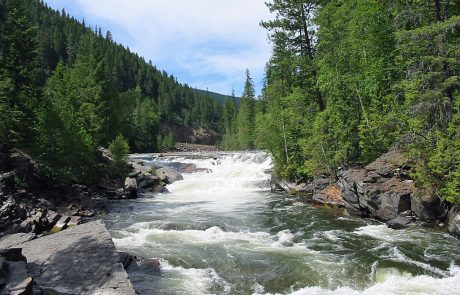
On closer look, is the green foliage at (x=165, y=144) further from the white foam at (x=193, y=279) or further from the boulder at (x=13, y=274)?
the boulder at (x=13, y=274)

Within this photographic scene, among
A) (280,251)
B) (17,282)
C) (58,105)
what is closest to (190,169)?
(58,105)

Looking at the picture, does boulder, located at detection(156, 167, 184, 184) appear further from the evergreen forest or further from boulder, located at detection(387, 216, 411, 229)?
boulder, located at detection(387, 216, 411, 229)

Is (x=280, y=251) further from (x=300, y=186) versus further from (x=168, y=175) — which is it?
(x=168, y=175)

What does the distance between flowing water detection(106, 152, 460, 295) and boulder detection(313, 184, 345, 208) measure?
0.93 metres

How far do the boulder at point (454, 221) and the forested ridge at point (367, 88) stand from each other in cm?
96

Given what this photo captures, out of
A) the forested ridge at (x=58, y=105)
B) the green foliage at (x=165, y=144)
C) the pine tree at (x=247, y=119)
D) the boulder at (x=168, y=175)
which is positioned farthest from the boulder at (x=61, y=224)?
the green foliage at (x=165, y=144)

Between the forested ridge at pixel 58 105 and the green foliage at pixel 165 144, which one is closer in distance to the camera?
the forested ridge at pixel 58 105

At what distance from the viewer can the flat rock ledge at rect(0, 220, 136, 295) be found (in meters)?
9.12

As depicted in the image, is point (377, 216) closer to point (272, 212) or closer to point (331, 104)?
point (272, 212)

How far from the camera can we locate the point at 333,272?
12609 millimetres

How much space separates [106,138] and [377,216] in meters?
35.2

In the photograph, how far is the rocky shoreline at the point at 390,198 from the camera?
17516mm

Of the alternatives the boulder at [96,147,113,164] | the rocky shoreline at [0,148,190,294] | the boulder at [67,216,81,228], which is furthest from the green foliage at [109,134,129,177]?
the boulder at [67,216,81,228]

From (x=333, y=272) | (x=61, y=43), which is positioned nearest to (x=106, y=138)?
(x=333, y=272)
